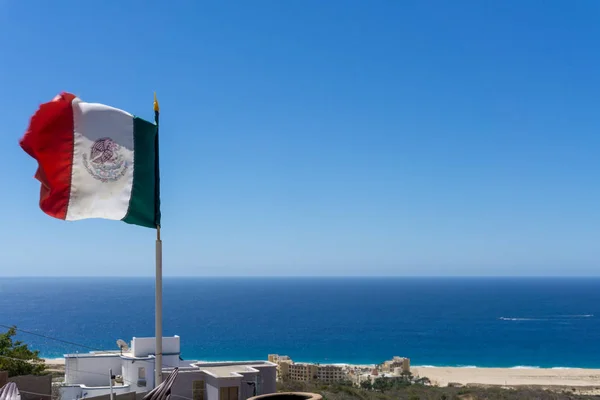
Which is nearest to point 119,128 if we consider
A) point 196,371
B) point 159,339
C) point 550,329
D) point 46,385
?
point 159,339

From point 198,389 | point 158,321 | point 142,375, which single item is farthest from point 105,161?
point 142,375

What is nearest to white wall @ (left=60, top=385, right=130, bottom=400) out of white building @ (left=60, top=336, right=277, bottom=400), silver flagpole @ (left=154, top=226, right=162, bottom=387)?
white building @ (left=60, top=336, right=277, bottom=400)

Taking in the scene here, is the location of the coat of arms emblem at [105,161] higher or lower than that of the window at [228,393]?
higher

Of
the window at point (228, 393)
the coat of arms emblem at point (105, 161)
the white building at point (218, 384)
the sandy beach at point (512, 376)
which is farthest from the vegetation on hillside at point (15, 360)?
the sandy beach at point (512, 376)

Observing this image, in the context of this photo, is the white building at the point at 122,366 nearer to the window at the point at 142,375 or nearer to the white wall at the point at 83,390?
the window at the point at 142,375

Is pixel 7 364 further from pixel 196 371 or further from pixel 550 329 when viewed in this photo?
pixel 550 329

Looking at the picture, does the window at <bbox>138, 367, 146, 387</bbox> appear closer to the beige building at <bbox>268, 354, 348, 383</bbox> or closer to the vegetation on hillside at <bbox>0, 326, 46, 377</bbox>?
the vegetation on hillside at <bbox>0, 326, 46, 377</bbox>
